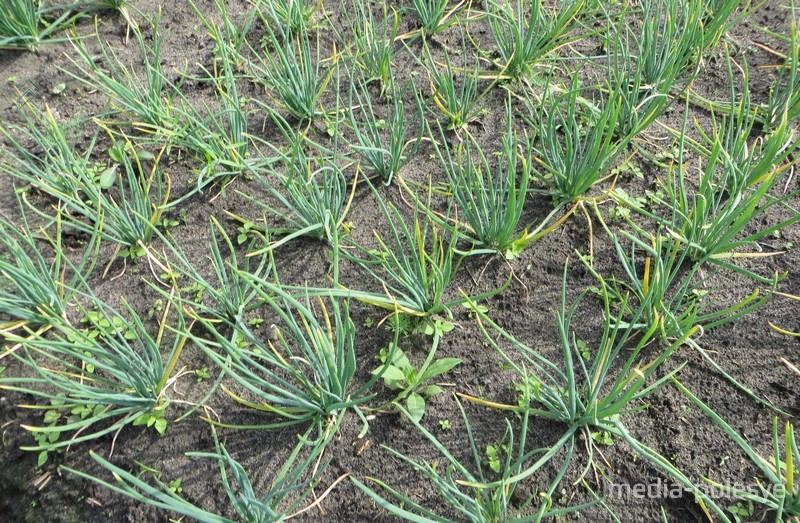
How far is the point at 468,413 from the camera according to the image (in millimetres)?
1413

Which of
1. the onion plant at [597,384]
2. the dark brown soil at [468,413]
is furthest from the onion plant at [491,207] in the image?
the onion plant at [597,384]

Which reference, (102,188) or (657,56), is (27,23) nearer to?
(102,188)

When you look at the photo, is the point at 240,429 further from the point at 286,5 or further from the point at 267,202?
the point at 286,5

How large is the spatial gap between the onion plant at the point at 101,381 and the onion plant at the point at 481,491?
22.9 inches

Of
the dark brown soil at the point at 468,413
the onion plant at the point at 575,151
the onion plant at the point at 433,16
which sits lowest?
the dark brown soil at the point at 468,413

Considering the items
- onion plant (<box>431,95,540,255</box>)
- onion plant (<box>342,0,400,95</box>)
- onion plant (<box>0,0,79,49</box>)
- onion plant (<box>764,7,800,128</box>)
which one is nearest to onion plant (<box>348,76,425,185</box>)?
onion plant (<box>342,0,400,95</box>)

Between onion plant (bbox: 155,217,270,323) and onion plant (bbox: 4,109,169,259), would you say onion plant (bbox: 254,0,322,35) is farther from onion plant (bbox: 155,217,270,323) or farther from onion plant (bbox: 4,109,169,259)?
onion plant (bbox: 155,217,270,323)

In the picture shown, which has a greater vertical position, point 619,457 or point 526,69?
point 526,69

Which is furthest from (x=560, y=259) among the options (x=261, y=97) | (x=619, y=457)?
(x=261, y=97)

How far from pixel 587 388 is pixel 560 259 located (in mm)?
463

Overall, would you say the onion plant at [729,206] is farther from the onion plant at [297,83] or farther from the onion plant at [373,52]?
the onion plant at [297,83]

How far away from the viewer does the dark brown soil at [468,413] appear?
130 cm

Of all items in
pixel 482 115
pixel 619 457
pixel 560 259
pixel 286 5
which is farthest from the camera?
pixel 286 5

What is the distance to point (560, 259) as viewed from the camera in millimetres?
1676
